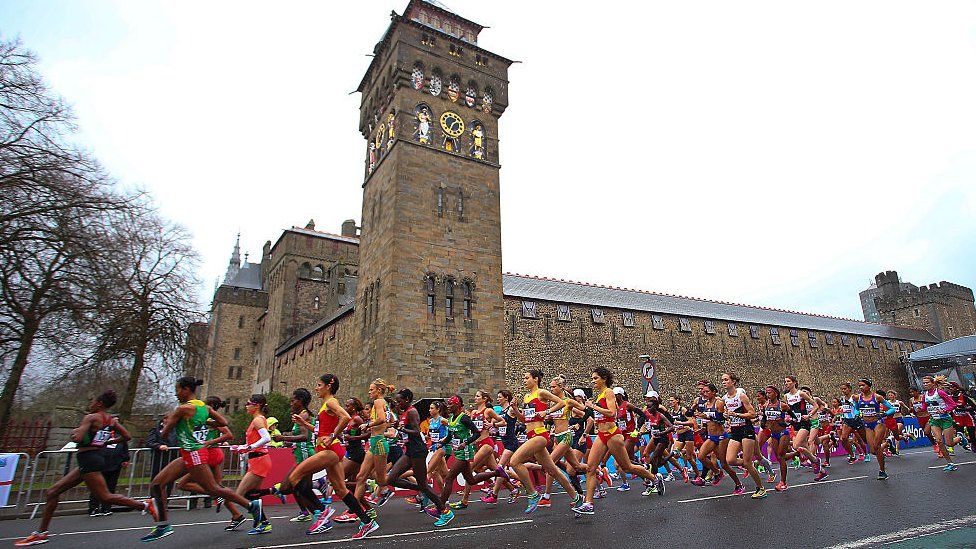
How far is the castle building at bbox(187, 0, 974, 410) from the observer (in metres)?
24.6

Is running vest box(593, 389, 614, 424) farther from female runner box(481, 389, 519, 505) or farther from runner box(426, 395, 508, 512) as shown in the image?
female runner box(481, 389, 519, 505)

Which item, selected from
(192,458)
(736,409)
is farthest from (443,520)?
(736,409)

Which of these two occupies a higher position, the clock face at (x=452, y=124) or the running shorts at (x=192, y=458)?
the clock face at (x=452, y=124)

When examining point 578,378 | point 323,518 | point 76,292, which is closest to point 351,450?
point 323,518

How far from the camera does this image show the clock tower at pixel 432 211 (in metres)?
24.0

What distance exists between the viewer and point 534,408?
860cm

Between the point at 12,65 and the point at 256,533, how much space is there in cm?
1637

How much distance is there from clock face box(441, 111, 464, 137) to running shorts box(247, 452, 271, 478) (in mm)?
21946

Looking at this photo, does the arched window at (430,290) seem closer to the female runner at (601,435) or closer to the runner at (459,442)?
the runner at (459,442)

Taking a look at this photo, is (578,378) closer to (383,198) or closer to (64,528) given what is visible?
(383,198)

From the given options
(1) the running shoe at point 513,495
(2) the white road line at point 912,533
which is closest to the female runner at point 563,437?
(1) the running shoe at point 513,495

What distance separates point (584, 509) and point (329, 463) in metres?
3.58

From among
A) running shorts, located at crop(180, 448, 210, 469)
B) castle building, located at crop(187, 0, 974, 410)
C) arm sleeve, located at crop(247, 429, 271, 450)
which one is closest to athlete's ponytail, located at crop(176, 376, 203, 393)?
running shorts, located at crop(180, 448, 210, 469)

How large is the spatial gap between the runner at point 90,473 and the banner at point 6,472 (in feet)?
12.1
